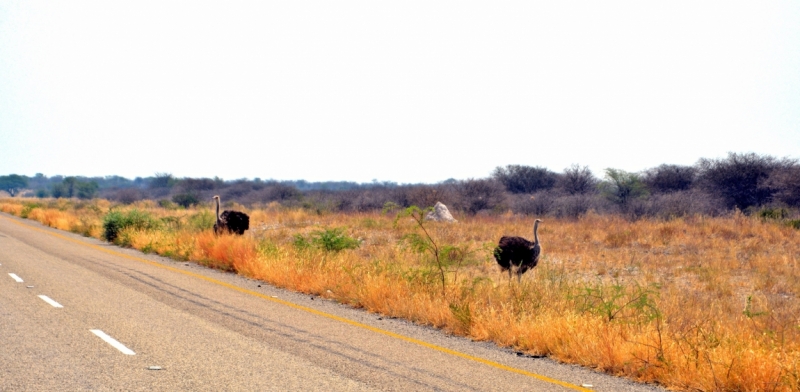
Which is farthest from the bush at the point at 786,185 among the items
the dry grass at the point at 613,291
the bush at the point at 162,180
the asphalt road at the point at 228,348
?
the bush at the point at 162,180

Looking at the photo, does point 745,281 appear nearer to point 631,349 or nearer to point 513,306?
point 513,306

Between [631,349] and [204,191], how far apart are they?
3917 inches

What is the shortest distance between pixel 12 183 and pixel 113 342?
201 meters

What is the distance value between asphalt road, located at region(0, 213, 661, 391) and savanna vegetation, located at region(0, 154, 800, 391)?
0.55 m

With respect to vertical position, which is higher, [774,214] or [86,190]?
[86,190]

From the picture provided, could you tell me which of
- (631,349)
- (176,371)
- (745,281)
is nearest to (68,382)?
(176,371)

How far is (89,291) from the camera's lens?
12477 mm

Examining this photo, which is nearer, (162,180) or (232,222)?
(232,222)

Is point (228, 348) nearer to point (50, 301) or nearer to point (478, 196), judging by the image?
point (50, 301)

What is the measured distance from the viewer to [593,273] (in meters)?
18.8

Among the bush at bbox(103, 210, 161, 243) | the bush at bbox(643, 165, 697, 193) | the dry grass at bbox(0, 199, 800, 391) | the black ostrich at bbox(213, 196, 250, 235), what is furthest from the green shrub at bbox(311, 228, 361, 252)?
the bush at bbox(643, 165, 697, 193)

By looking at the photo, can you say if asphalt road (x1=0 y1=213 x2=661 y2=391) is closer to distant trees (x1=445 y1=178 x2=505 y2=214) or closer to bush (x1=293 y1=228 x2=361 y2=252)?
bush (x1=293 y1=228 x2=361 y2=252)

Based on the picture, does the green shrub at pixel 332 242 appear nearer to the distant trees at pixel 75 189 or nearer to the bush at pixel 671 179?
the bush at pixel 671 179

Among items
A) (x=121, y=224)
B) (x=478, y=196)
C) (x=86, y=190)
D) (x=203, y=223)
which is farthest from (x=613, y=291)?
(x=86, y=190)
